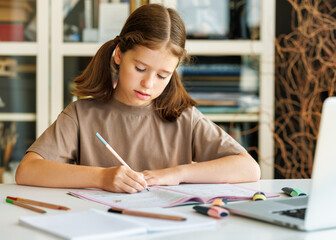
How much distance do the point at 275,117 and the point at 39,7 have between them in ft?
4.33

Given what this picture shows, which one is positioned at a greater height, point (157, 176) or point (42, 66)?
point (42, 66)

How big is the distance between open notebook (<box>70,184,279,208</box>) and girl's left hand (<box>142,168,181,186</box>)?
31mm

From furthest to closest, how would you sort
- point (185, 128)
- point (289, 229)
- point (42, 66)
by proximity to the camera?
point (42, 66) → point (185, 128) → point (289, 229)

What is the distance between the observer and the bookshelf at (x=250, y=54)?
266 centimetres

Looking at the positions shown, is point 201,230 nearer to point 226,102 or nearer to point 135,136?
point 135,136

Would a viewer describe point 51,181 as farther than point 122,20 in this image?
No

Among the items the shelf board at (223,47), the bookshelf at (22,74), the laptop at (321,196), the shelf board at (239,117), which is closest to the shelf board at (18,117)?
the bookshelf at (22,74)

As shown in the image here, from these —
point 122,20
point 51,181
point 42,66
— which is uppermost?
point 122,20

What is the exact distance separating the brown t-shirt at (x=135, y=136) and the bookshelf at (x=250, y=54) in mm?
996

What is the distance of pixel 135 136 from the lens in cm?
170

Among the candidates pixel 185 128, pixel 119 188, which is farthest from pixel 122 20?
pixel 119 188

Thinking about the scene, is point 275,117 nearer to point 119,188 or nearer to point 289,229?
point 119,188

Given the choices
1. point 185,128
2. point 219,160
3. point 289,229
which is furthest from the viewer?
point 185,128

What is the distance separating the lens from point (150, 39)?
156 cm
